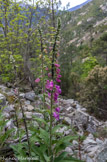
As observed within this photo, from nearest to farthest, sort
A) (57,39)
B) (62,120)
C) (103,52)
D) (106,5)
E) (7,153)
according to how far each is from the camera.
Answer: (57,39) → (7,153) → (62,120) → (103,52) → (106,5)

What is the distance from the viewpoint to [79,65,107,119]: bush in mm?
9212

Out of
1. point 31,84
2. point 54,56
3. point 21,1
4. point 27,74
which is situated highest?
point 21,1

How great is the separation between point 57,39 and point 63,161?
1906 millimetres

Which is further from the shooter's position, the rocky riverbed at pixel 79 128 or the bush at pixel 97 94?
the bush at pixel 97 94

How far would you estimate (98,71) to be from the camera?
9.84m

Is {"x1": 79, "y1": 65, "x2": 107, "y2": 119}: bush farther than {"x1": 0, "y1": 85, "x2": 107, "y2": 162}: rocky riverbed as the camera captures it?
Yes

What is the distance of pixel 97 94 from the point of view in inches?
375

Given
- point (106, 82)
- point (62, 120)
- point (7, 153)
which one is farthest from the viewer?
point (106, 82)

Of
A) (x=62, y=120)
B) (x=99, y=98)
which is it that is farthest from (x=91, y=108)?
(x=62, y=120)

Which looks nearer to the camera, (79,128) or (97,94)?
(79,128)

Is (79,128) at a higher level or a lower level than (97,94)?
lower

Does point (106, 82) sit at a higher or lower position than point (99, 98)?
higher

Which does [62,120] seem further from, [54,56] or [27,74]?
[27,74]

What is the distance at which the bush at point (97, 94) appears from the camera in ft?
30.2
